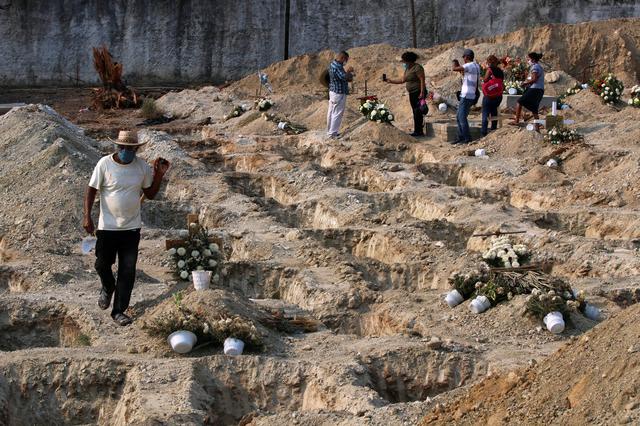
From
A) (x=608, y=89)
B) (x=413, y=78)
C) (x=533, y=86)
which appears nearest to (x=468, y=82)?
(x=413, y=78)

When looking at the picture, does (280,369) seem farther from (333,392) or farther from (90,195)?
(90,195)

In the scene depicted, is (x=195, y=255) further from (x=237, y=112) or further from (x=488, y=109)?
(x=237, y=112)

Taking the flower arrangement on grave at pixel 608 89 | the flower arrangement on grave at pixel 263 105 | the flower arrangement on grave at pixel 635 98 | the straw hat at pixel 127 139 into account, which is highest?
the straw hat at pixel 127 139

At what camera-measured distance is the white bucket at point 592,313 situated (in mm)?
11023

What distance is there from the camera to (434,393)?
979 centimetres

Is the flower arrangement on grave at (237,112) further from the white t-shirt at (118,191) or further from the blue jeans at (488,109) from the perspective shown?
the white t-shirt at (118,191)

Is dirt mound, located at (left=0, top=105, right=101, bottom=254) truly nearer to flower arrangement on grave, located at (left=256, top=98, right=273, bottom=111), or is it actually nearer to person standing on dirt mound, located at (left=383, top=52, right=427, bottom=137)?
person standing on dirt mound, located at (left=383, top=52, right=427, bottom=137)

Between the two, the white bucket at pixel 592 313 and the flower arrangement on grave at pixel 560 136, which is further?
the flower arrangement on grave at pixel 560 136

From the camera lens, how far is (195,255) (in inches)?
490

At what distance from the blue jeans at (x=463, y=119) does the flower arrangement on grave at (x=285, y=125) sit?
3.31 m

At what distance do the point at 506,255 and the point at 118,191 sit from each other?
140 inches

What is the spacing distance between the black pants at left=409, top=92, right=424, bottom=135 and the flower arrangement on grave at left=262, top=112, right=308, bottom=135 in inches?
86.3

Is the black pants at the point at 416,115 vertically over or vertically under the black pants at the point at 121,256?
under

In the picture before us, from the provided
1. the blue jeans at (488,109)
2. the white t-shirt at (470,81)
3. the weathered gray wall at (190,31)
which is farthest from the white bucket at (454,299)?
the weathered gray wall at (190,31)
